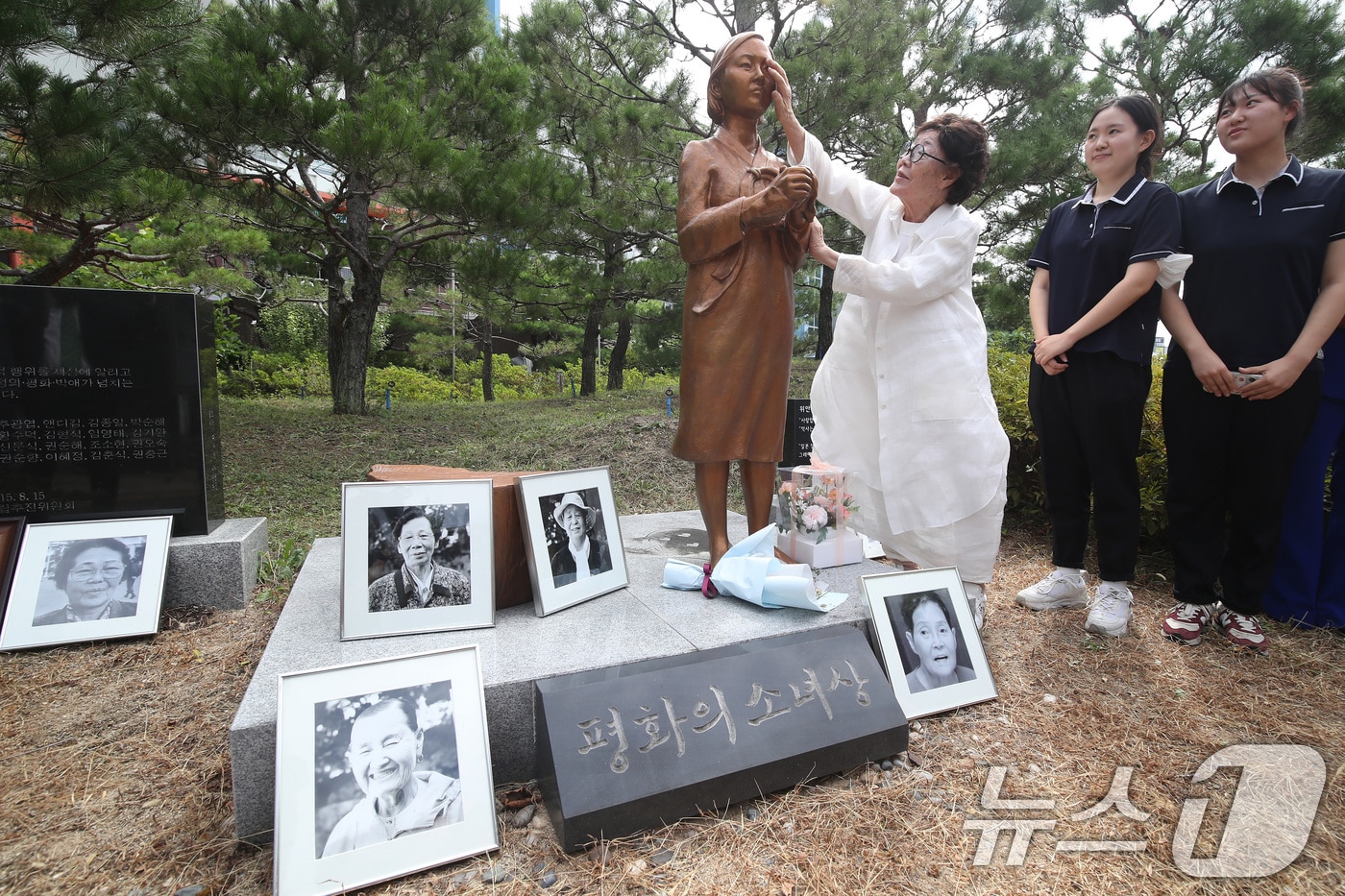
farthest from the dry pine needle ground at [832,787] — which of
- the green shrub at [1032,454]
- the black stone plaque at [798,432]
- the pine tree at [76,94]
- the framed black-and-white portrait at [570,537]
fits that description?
the pine tree at [76,94]

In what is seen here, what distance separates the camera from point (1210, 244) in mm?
2373

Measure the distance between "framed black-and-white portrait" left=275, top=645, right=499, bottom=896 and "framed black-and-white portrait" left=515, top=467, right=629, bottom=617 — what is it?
0.60 metres

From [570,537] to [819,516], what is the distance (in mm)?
916

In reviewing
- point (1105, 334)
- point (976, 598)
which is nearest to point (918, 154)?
point (1105, 334)

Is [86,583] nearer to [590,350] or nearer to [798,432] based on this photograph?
[798,432]

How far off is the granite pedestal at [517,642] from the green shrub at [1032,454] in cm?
173

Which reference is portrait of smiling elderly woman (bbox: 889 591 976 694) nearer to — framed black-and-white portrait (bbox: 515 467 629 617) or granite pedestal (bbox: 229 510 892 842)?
granite pedestal (bbox: 229 510 892 842)

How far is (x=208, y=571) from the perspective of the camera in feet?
8.73

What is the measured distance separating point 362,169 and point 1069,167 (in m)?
6.45

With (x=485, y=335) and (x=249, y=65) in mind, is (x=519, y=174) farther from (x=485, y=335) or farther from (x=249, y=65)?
(x=485, y=335)

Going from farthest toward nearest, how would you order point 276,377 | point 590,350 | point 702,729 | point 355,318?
point 276,377 → point 590,350 → point 355,318 → point 702,729

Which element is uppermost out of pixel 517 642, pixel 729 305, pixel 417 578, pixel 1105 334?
pixel 729 305

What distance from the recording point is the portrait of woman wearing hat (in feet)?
7.28

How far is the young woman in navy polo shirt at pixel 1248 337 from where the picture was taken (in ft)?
7.36
